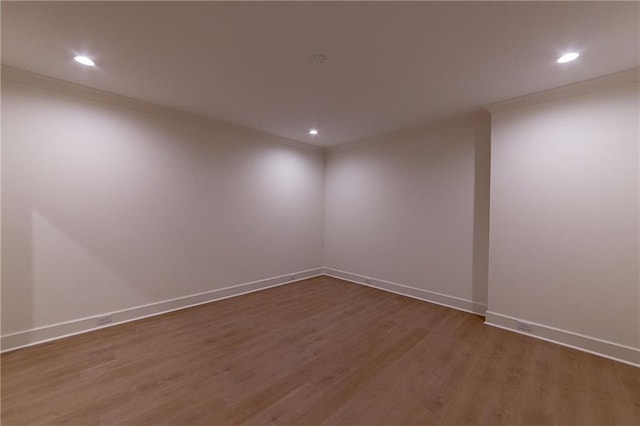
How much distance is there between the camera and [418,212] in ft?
13.6

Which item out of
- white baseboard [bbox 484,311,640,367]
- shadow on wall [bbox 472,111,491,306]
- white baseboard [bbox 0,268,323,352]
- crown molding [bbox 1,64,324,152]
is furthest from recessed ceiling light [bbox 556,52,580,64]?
white baseboard [bbox 0,268,323,352]

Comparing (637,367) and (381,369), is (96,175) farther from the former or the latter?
(637,367)

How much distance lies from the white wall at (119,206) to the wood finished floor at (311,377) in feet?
1.77

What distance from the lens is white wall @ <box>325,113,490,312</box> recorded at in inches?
140

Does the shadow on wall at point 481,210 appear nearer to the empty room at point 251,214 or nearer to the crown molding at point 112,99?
the empty room at point 251,214

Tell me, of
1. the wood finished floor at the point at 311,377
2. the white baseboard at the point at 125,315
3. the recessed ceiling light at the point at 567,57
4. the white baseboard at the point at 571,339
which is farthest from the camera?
the white baseboard at the point at 125,315

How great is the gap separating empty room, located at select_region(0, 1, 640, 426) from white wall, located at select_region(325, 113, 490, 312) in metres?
0.04

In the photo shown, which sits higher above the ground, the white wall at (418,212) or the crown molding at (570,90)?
the crown molding at (570,90)

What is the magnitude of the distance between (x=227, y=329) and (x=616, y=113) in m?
4.72

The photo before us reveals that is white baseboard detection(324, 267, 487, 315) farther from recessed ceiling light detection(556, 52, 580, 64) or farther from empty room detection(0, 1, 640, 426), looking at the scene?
recessed ceiling light detection(556, 52, 580, 64)

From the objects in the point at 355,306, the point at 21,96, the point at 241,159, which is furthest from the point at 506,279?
the point at 21,96

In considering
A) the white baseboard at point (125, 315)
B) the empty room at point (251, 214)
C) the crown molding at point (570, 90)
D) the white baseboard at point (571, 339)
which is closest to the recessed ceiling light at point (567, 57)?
the empty room at point (251, 214)

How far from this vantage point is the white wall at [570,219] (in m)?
2.44

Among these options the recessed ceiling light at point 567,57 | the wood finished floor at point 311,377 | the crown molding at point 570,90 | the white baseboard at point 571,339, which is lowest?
the wood finished floor at point 311,377
